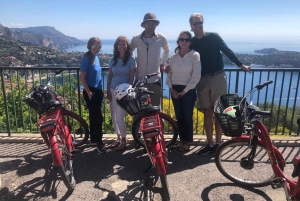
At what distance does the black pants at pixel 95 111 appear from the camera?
154 inches

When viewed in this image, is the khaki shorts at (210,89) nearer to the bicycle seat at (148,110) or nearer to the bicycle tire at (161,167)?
the bicycle seat at (148,110)

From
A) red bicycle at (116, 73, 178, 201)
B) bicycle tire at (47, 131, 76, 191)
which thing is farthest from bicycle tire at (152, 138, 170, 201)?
bicycle tire at (47, 131, 76, 191)

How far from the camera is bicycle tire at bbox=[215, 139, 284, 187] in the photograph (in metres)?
3.13

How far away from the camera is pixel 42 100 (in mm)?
3252

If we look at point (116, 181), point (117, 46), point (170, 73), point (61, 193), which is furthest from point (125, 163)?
point (117, 46)

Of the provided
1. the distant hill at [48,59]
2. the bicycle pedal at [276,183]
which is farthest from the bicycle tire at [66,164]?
the bicycle pedal at [276,183]

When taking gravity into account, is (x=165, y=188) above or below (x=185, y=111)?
below

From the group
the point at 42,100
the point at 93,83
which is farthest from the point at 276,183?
the point at 42,100

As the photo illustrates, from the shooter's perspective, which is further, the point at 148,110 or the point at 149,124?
the point at 148,110

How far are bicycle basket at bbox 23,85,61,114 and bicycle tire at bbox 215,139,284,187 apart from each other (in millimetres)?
2209

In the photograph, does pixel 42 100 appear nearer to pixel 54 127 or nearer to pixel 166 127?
pixel 54 127

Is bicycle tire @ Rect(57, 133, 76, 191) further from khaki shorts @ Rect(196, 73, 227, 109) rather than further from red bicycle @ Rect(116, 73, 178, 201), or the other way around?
khaki shorts @ Rect(196, 73, 227, 109)

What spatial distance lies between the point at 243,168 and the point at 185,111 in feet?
3.71

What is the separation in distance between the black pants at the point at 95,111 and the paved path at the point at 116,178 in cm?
29
